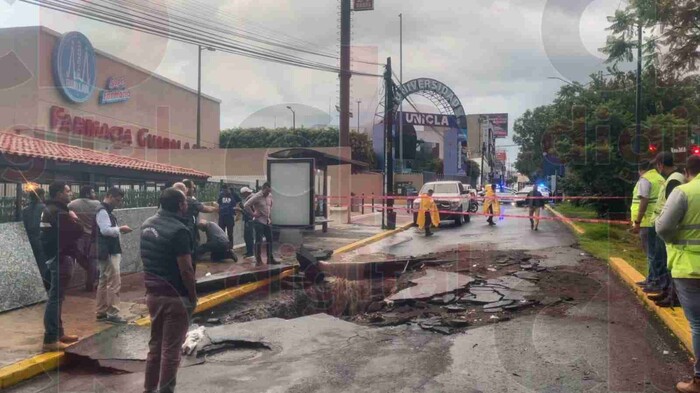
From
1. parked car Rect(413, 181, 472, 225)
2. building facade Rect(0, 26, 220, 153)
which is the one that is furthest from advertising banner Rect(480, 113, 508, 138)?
parked car Rect(413, 181, 472, 225)

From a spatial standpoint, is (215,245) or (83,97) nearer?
(215,245)

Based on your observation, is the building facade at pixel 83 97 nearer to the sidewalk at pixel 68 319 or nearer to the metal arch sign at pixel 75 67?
the metal arch sign at pixel 75 67

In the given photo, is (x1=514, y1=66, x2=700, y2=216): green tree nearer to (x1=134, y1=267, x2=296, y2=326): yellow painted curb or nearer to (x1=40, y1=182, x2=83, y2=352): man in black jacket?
(x1=134, y1=267, x2=296, y2=326): yellow painted curb

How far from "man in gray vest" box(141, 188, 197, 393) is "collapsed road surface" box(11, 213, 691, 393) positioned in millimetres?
530

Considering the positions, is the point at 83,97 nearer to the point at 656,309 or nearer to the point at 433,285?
the point at 433,285

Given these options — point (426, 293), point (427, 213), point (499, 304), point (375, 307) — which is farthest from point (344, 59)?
point (499, 304)

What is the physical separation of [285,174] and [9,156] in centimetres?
780

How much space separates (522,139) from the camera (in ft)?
207

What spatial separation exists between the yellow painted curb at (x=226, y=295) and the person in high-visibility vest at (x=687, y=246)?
5.48 metres

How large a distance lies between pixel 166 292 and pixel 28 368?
215cm

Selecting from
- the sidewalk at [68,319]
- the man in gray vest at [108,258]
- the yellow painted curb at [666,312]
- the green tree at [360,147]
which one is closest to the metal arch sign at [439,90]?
the green tree at [360,147]

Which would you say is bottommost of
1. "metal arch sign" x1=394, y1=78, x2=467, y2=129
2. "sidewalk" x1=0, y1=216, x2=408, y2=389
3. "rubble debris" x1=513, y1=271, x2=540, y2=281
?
"sidewalk" x1=0, y1=216, x2=408, y2=389

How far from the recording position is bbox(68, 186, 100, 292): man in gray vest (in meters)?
8.48

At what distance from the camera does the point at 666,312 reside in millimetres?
6758
